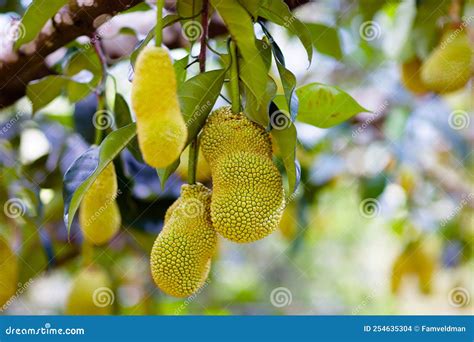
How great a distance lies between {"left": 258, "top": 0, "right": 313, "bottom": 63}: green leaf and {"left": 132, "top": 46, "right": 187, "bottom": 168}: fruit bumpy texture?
8.3 inches

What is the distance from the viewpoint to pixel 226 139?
69cm

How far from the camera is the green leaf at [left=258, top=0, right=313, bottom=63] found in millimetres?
709

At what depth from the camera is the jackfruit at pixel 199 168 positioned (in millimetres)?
895

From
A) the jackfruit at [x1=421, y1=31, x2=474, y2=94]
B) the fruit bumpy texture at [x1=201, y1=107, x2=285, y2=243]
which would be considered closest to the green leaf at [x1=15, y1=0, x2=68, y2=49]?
the fruit bumpy texture at [x1=201, y1=107, x2=285, y2=243]

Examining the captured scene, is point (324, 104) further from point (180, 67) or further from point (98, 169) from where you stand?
point (98, 169)

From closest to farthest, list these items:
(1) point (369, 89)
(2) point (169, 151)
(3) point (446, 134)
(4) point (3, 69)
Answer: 1. (2) point (169, 151)
2. (4) point (3, 69)
3. (3) point (446, 134)
4. (1) point (369, 89)

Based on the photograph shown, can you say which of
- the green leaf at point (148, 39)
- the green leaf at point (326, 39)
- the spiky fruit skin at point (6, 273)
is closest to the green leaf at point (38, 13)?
the green leaf at point (148, 39)

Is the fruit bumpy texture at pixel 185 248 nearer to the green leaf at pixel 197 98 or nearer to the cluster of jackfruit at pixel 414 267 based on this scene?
the green leaf at pixel 197 98

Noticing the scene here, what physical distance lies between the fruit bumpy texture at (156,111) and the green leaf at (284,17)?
0.21 metres

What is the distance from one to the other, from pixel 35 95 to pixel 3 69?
0.19 ft

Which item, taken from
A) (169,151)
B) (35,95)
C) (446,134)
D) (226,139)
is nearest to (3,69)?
(35,95)

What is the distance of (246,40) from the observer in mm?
683

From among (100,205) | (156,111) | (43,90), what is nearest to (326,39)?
(43,90)

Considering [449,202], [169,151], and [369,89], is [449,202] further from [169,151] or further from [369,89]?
[169,151]
